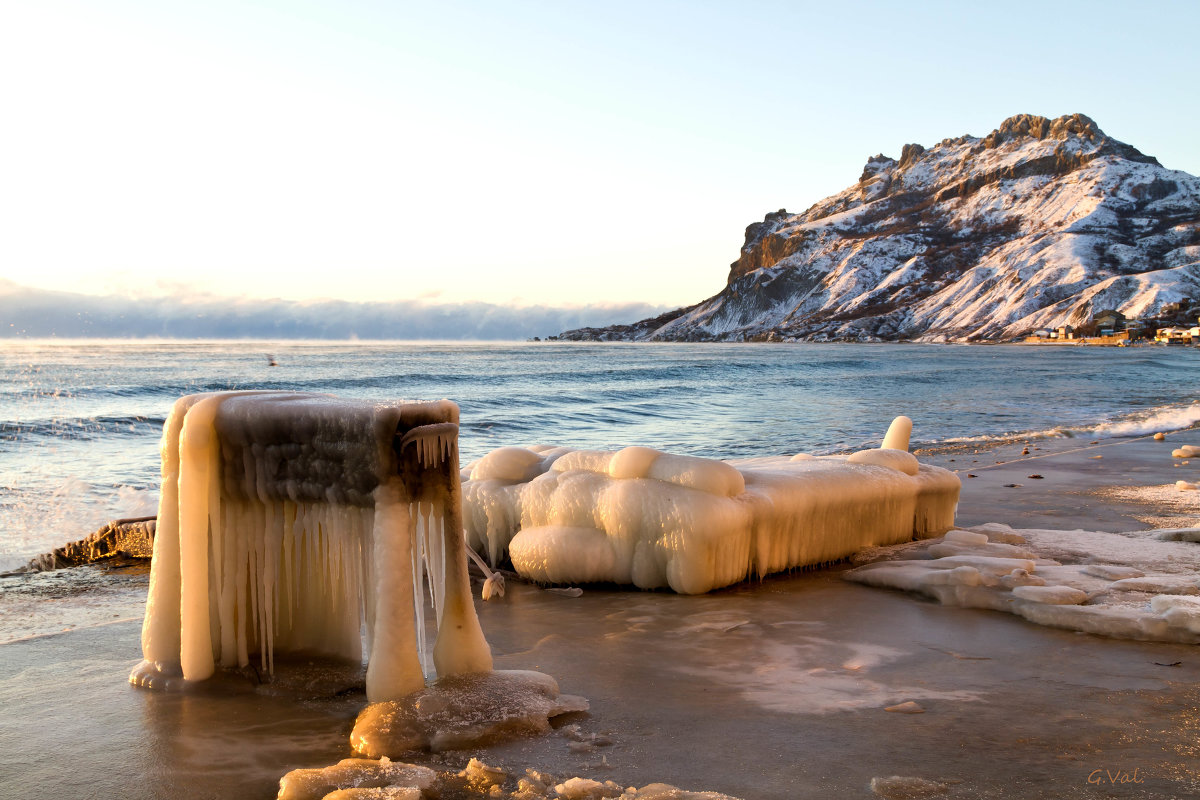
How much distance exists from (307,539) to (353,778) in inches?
64.5

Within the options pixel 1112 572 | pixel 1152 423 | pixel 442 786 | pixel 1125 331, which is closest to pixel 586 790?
pixel 442 786

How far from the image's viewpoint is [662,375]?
57.0 metres

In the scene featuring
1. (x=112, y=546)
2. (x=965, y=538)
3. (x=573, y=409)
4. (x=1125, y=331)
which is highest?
(x=1125, y=331)

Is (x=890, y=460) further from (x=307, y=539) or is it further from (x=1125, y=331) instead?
(x=1125, y=331)

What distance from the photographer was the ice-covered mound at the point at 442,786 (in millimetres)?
3555

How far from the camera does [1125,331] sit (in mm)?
126312

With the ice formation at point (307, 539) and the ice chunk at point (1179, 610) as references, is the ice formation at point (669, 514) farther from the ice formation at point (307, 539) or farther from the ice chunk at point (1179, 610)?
the ice chunk at point (1179, 610)

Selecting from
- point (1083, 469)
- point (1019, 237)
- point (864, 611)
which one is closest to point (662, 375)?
point (1083, 469)

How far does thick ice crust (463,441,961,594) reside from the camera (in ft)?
23.1

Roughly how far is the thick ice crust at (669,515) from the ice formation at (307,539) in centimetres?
255

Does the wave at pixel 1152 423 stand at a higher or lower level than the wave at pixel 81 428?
higher

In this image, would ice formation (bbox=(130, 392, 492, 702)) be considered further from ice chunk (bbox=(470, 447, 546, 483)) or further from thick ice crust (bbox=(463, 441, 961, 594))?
ice chunk (bbox=(470, 447, 546, 483))

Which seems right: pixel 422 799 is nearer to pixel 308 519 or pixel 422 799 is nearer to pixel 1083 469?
pixel 308 519
